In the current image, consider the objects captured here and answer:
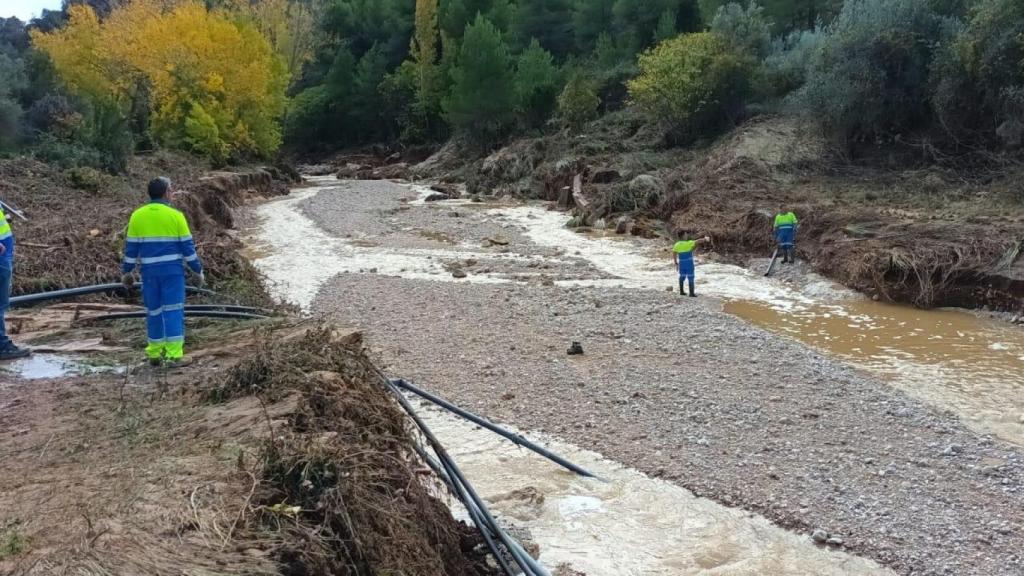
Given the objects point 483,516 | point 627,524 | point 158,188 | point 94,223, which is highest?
point 158,188

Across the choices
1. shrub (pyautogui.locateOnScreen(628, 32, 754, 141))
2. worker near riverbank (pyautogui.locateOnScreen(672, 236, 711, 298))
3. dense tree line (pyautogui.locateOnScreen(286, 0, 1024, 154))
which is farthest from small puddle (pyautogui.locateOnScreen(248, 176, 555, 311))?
shrub (pyautogui.locateOnScreen(628, 32, 754, 141))

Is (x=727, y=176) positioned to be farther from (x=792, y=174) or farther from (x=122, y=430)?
(x=122, y=430)

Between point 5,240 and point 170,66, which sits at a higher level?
point 170,66

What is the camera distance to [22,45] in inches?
2365

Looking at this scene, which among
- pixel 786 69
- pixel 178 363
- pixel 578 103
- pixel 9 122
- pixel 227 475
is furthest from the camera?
pixel 578 103

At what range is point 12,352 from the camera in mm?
6609

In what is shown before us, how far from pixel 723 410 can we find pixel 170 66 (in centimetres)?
3427

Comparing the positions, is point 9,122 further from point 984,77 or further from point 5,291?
point 984,77

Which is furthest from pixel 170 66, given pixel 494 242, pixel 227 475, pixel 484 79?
pixel 227 475

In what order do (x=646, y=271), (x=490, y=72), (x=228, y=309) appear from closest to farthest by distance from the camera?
(x=228, y=309) < (x=646, y=271) < (x=490, y=72)

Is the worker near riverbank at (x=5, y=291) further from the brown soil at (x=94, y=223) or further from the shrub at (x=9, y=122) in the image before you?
the shrub at (x=9, y=122)

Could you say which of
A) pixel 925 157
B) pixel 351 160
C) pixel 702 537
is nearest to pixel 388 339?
pixel 702 537

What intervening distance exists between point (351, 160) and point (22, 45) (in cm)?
2840

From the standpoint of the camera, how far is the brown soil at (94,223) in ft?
35.3
